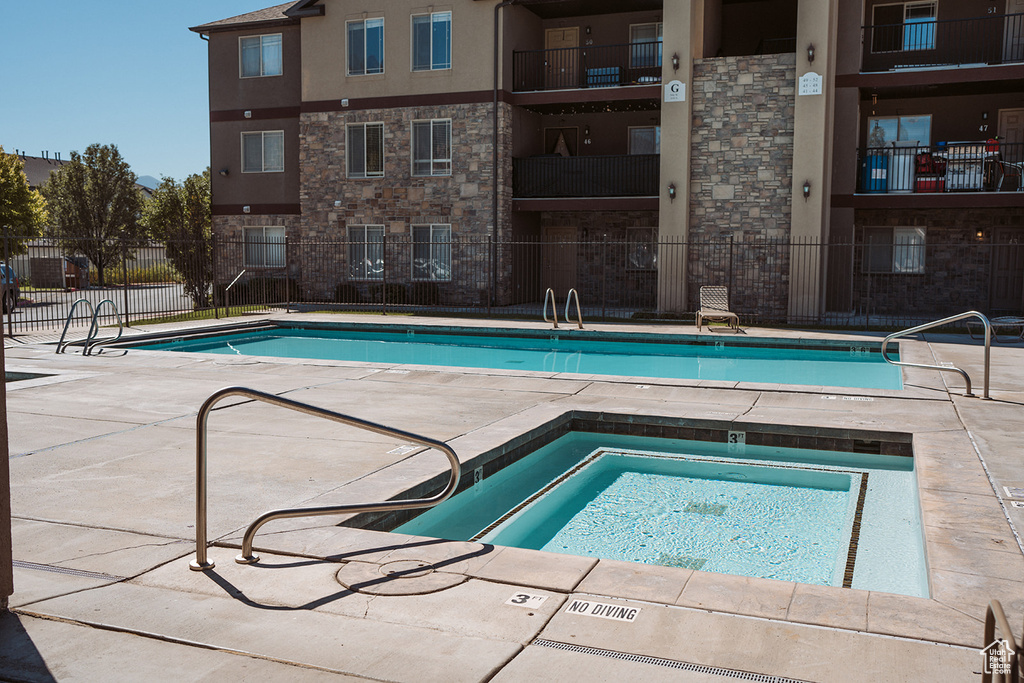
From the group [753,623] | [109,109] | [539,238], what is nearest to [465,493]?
[753,623]

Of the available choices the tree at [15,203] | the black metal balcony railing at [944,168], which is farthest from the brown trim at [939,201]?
the tree at [15,203]

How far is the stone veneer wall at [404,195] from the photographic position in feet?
73.9

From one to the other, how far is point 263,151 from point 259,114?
110 centimetres

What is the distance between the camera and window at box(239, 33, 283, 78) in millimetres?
25297

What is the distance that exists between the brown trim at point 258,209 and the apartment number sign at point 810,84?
564 inches

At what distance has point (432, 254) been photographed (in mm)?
23516

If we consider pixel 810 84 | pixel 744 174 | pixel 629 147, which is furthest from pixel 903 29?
pixel 629 147

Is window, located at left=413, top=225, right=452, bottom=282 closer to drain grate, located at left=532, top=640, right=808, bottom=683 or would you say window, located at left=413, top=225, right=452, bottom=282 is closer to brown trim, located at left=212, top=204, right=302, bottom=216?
brown trim, located at left=212, top=204, right=302, bottom=216

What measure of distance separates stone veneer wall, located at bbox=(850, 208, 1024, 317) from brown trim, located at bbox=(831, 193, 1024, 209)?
72.5 inches

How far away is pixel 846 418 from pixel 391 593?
5794mm

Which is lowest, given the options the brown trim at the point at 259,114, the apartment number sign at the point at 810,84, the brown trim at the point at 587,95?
the apartment number sign at the point at 810,84

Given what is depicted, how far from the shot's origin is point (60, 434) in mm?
7340

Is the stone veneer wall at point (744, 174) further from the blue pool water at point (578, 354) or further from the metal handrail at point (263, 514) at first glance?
the metal handrail at point (263, 514)

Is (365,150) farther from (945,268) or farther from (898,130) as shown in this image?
(945,268)
